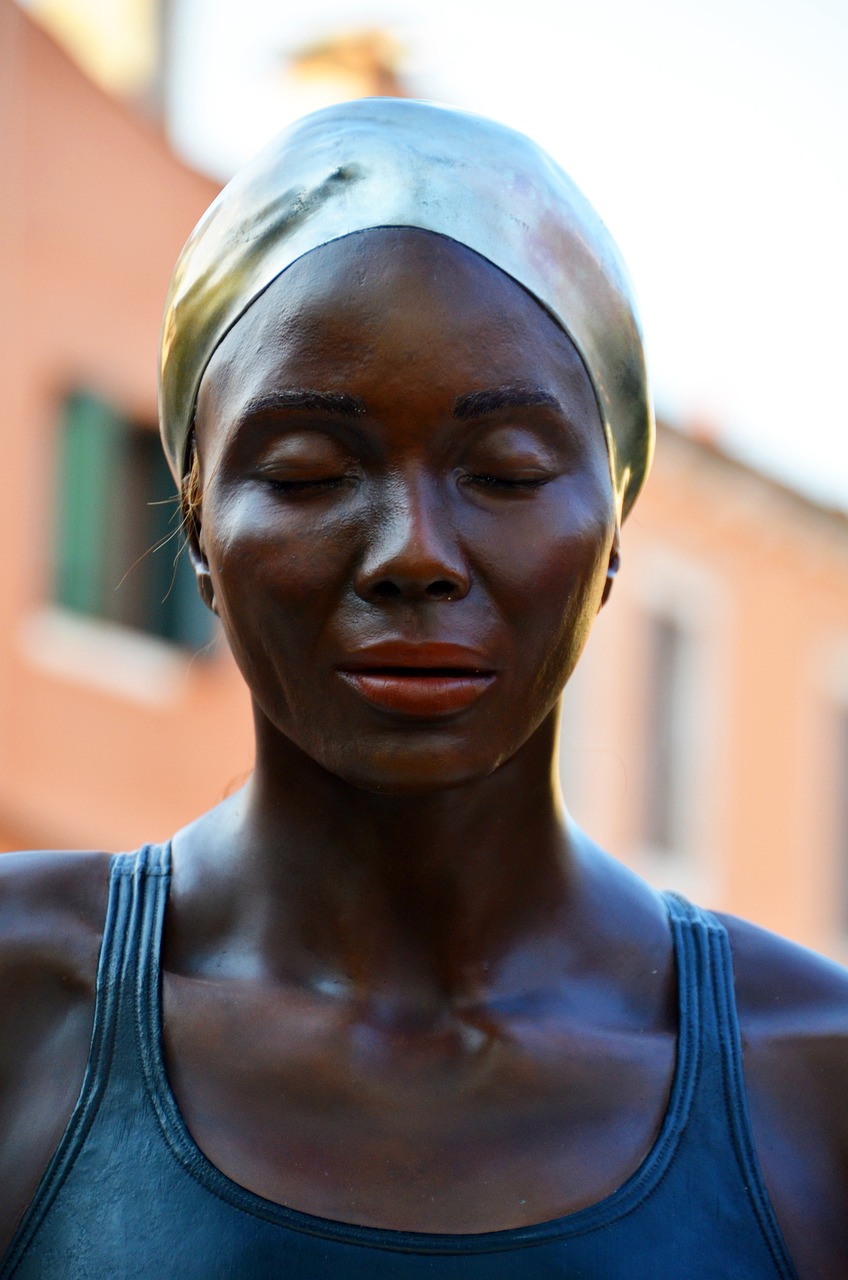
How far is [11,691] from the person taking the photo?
12234 mm

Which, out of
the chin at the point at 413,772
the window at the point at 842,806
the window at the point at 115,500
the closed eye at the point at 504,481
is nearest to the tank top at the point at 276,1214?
the chin at the point at 413,772

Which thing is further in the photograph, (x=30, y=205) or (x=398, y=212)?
(x=30, y=205)

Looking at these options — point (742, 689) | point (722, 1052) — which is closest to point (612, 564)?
point (722, 1052)

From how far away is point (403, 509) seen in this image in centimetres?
210

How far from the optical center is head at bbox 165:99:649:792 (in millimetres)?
2104

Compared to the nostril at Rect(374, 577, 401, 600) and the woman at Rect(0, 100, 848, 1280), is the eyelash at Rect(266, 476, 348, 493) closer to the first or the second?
the woman at Rect(0, 100, 848, 1280)

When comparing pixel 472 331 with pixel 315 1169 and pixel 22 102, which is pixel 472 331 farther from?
pixel 22 102

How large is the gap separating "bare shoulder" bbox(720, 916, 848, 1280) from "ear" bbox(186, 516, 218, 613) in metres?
0.78

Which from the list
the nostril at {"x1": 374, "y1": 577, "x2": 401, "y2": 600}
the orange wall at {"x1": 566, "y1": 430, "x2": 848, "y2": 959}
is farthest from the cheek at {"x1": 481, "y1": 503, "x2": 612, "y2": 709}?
the orange wall at {"x1": 566, "y1": 430, "x2": 848, "y2": 959}

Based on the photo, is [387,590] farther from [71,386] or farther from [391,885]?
[71,386]

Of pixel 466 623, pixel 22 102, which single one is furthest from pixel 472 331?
pixel 22 102

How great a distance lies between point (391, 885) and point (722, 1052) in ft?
1.44

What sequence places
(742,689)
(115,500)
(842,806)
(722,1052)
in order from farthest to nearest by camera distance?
1. (842,806)
2. (742,689)
3. (115,500)
4. (722,1052)

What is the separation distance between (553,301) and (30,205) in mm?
10179
